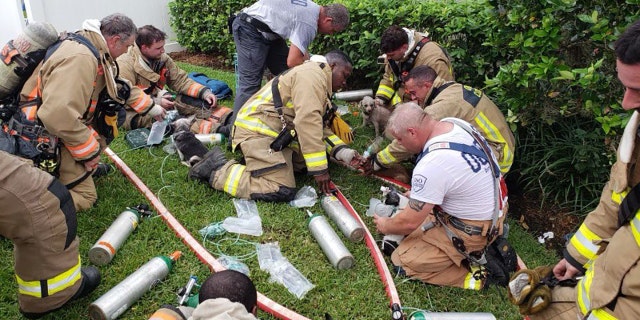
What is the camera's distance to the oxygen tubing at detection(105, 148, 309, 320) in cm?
358

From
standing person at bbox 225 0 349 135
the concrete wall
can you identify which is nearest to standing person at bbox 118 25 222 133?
standing person at bbox 225 0 349 135

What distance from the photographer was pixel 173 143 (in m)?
6.18

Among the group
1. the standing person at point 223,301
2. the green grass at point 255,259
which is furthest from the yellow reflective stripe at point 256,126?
the standing person at point 223,301

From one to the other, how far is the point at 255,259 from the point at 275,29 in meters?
3.14

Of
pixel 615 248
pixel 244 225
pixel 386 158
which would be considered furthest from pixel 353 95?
pixel 615 248

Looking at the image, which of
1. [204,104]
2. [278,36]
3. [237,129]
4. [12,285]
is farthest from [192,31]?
[12,285]

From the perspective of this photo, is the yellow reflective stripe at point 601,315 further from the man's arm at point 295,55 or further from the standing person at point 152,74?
the standing person at point 152,74

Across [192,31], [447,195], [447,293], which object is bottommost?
[192,31]

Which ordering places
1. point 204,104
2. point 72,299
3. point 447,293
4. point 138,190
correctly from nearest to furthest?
point 72,299 → point 447,293 → point 138,190 → point 204,104

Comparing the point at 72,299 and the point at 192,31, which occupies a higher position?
the point at 72,299

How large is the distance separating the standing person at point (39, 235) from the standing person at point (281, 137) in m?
2.05

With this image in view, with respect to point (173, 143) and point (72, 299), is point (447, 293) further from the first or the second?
point (173, 143)

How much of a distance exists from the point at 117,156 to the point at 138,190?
1.00 metres

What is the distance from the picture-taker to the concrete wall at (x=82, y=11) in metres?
8.63
